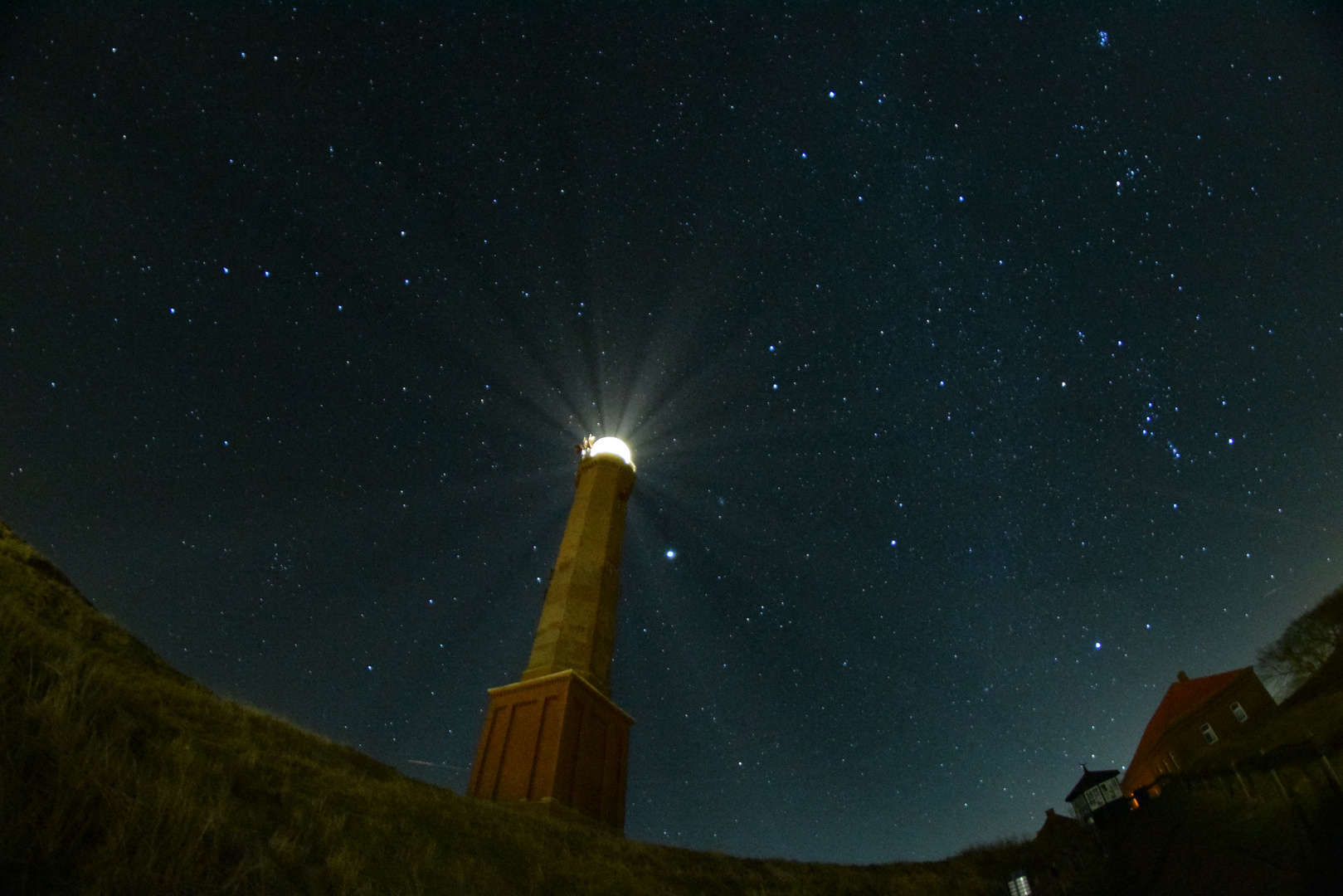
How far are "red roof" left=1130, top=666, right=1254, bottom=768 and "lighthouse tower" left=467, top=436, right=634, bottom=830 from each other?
33.6 meters

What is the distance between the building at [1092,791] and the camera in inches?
911

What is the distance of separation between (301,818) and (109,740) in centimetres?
192

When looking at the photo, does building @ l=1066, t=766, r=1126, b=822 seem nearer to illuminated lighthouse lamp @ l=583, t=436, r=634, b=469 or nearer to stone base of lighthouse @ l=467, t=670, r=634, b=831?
stone base of lighthouse @ l=467, t=670, r=634, b=831

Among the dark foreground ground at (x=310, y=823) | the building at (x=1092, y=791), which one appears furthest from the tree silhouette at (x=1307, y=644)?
the dark foreground ground at (x=310, y=823)

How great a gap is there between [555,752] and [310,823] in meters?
11.2

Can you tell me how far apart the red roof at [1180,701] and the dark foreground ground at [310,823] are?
2058 cm

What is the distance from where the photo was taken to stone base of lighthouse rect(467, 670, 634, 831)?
15.7m

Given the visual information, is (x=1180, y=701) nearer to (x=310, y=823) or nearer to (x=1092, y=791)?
(x=1092, y=791)

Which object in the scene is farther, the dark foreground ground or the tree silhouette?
the tree silhouette

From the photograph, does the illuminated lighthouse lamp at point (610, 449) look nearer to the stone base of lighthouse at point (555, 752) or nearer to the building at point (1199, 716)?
the stone base of lighthouse at point (555, 752)

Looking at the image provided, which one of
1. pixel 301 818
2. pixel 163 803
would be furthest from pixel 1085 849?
pixel 163 803

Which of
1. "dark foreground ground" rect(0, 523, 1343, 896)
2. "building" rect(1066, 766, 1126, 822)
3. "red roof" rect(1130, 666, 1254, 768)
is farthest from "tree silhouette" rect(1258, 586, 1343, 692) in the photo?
"dark foreground ground" rect(0, 523, 1343, 896)

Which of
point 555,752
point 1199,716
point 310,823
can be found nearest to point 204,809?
point 310,823

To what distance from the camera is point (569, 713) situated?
55.0ft
